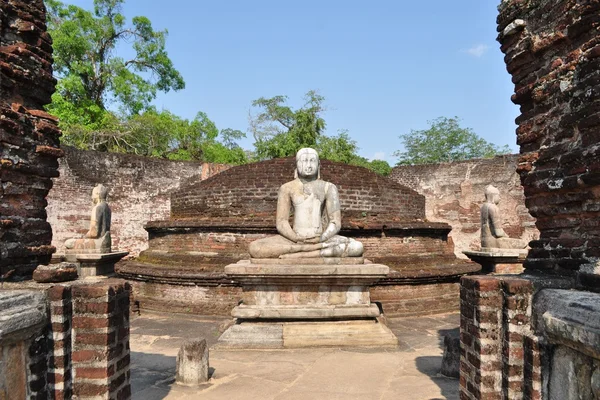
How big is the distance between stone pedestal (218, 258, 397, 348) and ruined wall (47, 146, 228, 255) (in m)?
9.81

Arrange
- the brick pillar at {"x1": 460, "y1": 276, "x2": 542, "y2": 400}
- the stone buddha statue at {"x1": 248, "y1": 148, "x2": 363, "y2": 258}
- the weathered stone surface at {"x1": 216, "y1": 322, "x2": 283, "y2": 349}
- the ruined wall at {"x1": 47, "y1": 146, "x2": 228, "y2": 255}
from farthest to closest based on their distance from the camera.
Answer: the ruined wall at {"x1": 47, "y1": 146, "x2": 228, "y2": 255} → the stone buddha statue at {"x1": 248, "y1": 148, "x2": 363, "y2": 258} → the weathered stone surface at {"x1": 216, "y1": 322, "x2": 283, "y2": 349} → the brick pillar at {"x1": 460, "y1": 276, "x2": 542, "y2": 400}

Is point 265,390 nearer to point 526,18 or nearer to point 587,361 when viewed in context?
point 587,361

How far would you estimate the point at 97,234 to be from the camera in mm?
8422

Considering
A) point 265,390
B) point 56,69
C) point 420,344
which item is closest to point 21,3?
point 265,390

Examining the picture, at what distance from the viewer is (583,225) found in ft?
9.64

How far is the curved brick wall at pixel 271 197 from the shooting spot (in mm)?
9000

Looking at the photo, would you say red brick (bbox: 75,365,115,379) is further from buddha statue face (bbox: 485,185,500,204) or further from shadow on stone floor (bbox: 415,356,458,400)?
buddha statue face (bbox: 485,185,500,204)

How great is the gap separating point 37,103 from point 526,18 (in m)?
4.05

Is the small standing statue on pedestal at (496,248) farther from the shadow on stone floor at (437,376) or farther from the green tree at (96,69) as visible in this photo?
the green tree at (96,69)

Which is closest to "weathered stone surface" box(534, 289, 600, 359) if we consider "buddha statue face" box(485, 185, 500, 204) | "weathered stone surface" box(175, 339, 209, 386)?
"weathered stone surface" box(175, 339, 209, 386)

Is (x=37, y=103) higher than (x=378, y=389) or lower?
higher

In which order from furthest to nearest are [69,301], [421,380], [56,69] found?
[56,69] < [421,380] < [69,301]

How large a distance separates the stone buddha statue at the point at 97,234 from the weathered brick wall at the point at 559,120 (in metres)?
7.56

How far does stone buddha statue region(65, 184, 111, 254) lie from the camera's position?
8203mm
